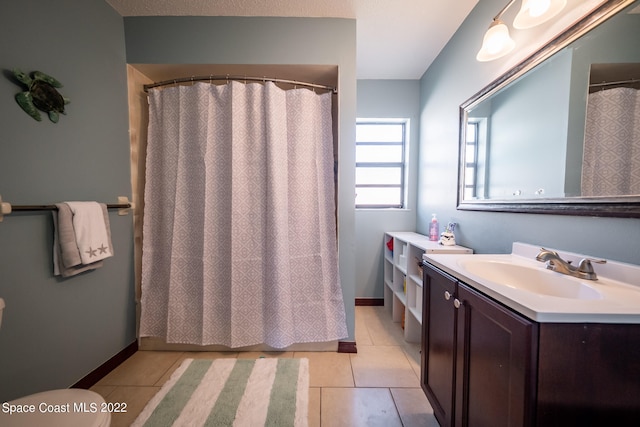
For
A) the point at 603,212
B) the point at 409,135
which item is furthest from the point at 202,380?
the point at 409,135

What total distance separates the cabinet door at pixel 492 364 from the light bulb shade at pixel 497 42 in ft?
4.17

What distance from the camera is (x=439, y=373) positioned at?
1.02m

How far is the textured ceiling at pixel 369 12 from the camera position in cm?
148

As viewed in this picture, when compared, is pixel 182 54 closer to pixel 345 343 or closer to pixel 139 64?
pixel 139 64

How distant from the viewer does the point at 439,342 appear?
1020 mm

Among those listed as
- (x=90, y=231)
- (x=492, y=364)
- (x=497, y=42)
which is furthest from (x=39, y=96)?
(x=497, y=42)

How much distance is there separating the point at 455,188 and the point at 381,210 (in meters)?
0.84

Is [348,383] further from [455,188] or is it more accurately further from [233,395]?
[455,188]

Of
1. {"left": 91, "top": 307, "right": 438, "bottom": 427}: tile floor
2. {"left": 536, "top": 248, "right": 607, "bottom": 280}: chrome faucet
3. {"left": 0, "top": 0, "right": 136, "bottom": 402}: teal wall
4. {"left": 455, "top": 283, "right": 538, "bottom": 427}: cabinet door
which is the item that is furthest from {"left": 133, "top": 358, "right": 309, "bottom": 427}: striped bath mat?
{"left": 536, "top": 248, "right": 607, "bottom": 280}: chrome faucet

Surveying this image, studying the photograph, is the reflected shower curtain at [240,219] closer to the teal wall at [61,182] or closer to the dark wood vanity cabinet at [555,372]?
the teal wall at [61,182]

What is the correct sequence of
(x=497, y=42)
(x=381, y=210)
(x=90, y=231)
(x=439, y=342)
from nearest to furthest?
(x=439, y=342) → (x=497, y=42) → (x=90, y=231) → (x=381, y=210)

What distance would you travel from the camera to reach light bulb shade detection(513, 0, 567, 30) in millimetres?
926

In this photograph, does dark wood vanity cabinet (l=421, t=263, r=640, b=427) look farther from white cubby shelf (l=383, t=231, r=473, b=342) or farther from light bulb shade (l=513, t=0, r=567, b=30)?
light bulb shade (l=513, t=0, r=567, b=30)

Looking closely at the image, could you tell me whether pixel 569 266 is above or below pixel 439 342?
above
